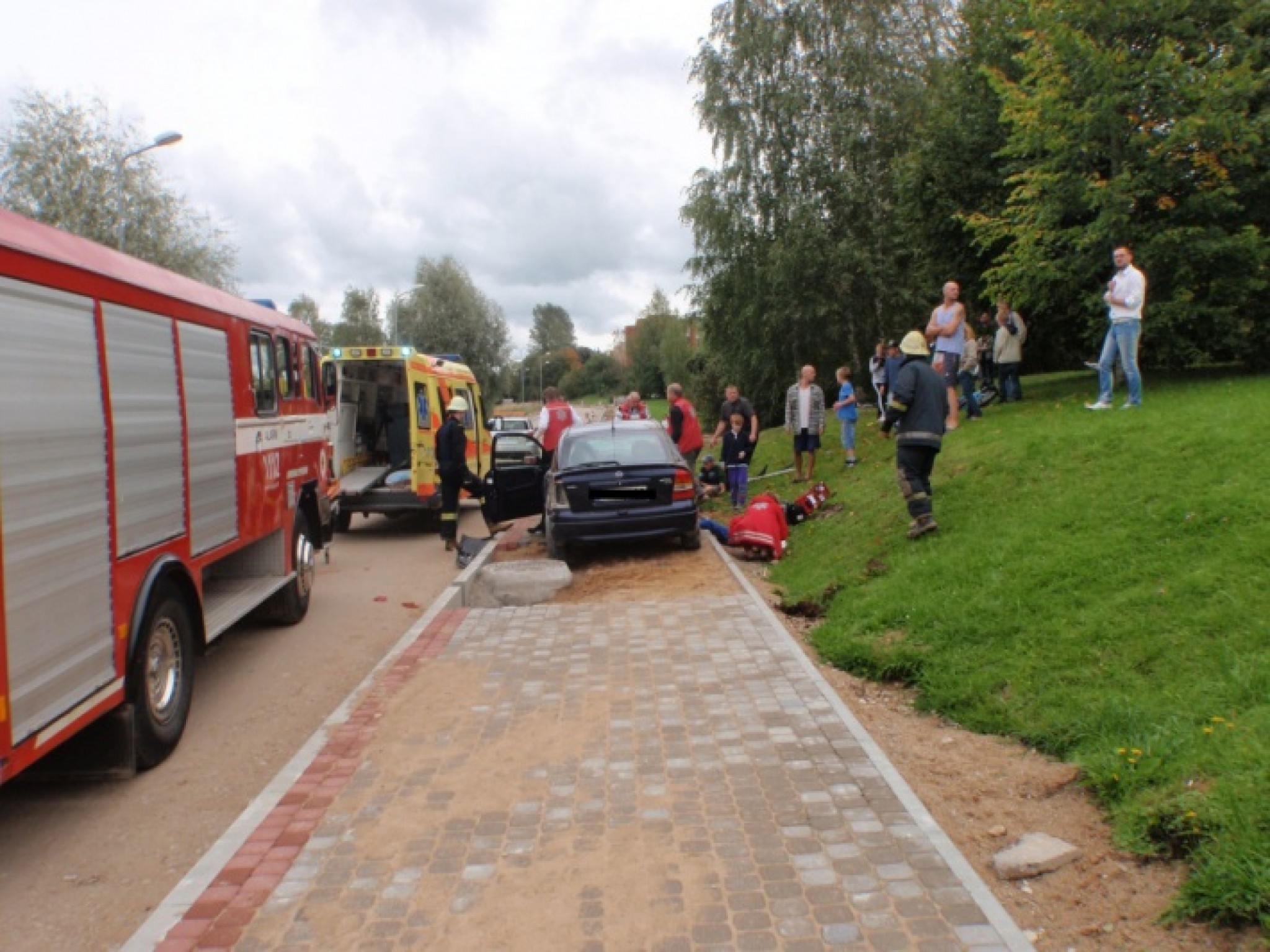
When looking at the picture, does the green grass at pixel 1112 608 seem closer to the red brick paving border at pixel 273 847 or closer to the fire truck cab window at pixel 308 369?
the red brick paving border at pixel 273 847

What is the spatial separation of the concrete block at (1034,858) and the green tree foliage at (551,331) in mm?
148600

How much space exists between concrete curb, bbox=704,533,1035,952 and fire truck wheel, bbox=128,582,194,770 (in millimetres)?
3746

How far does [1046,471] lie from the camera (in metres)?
8.42

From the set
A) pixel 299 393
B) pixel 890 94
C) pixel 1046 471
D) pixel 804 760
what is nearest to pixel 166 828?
pixel 804 760

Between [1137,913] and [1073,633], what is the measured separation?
7.29ft

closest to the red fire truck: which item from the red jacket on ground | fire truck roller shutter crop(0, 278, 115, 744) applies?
fire truck roller shutter crop(0, 278, 115, 744)

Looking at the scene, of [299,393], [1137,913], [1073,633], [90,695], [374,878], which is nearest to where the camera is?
[1137,913]

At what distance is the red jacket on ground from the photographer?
994cm

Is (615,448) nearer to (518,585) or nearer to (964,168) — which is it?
(518,585)

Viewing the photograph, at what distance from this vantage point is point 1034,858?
12.0 feet

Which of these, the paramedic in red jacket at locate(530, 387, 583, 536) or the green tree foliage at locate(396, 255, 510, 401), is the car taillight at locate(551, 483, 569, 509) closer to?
the paramedic in red jacket at locate(530, 387, 583, 536)

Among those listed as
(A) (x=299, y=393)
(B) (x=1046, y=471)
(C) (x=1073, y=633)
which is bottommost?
(C) (x=1073, y=633)

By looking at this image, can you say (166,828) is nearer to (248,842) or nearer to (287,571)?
(248,842)

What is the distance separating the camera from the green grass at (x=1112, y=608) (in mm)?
3609
